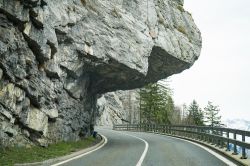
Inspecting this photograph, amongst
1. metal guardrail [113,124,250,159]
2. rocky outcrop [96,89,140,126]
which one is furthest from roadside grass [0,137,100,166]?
rocky outcrop [96,89,140,126]

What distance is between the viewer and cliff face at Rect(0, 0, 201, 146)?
18.2m

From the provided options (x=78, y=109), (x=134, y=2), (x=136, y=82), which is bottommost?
(x=78, y=109)

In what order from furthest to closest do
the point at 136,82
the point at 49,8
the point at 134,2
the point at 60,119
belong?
the point at 136,82, the point at 134,2, the point at 60,119, the point at 49,8

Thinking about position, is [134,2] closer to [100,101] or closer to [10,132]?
[10,132]

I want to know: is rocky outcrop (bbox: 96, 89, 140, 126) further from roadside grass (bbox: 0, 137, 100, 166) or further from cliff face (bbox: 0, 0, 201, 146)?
roadside grass (bbox: 0, 137, 100, 166)

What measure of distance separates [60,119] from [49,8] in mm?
7447

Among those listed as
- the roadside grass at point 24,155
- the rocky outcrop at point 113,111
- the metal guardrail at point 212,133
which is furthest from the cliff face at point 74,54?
the rocky outcrop at point 113,111

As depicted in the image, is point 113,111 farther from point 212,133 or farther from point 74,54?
point 212,133

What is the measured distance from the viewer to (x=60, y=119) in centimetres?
2523

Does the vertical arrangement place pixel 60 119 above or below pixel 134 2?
below

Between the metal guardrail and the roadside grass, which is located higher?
the metal guardrail

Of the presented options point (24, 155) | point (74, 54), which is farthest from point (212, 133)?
point (24, 155)

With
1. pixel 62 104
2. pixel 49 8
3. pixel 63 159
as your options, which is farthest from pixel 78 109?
pixel 63 159

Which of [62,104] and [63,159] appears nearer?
[63,159]
